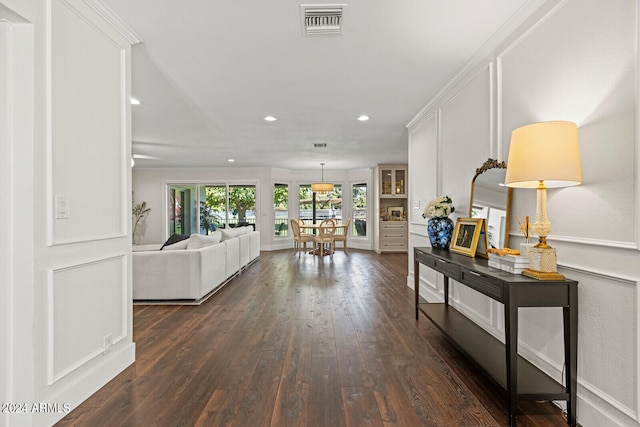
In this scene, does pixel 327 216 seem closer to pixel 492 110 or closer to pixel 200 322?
pixel 200 322

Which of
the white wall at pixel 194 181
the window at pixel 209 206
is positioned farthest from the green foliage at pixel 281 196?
the window at pixel 209 206

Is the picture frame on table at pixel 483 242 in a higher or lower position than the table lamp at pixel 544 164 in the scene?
lower

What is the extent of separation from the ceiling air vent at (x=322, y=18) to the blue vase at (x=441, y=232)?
1.95 metres

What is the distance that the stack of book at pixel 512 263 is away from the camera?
6.19ft

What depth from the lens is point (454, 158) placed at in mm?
3326

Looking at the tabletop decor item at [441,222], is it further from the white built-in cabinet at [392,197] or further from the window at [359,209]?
the window at [359,209]

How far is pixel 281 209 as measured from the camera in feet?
31.3

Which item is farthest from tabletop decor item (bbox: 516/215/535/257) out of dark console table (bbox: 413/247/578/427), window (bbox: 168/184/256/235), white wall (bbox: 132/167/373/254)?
window (bbox: 168/184/256/235)

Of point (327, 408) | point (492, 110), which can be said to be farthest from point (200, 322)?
point (492, 110)

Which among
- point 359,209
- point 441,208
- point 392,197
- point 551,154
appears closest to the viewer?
point 551,154

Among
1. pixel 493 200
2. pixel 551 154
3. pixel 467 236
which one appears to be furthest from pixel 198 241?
pixel 551 154

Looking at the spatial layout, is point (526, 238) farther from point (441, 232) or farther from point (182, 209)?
point (182, 209)

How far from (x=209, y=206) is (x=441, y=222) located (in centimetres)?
764

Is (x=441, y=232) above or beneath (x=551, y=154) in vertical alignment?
beneath
